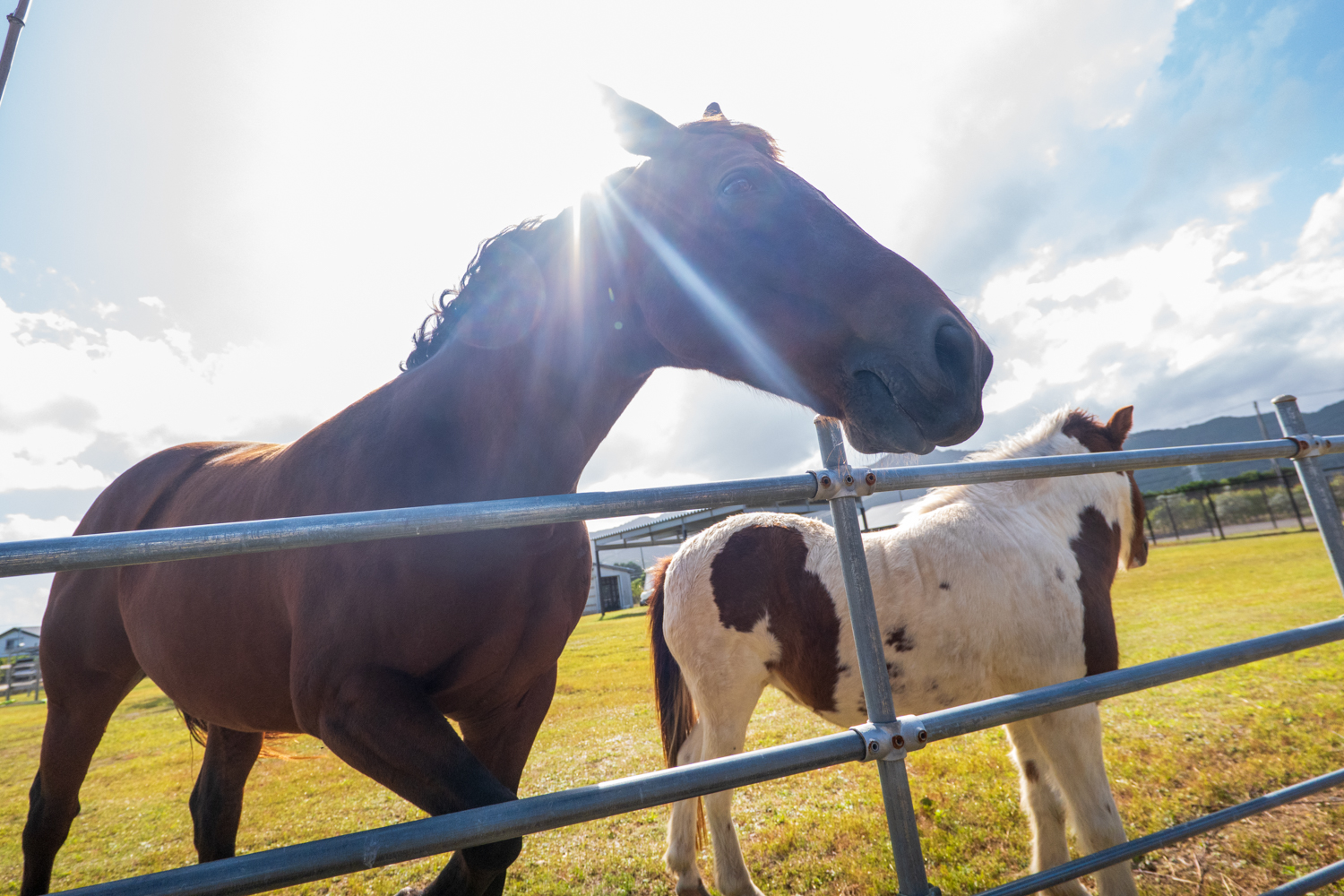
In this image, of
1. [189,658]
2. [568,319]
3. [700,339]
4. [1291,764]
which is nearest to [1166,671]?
[700,339]

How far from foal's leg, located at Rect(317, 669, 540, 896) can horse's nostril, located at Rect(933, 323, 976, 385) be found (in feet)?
4.20

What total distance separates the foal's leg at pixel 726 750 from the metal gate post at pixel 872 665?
196 cm

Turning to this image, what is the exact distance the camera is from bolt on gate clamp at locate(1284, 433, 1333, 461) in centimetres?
186

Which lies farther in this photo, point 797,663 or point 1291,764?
point 1291,764

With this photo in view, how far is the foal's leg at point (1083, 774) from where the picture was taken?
2.39 m

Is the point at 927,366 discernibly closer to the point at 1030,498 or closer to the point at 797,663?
the point at 797,663

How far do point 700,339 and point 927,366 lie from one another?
59 centimetres

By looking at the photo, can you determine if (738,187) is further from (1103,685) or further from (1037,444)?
(1037,444)

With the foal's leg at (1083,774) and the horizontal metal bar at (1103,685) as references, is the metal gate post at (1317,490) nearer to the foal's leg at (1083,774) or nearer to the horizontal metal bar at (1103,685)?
the horizontal metal bar at (1103,685)

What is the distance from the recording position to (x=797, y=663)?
3199 mm

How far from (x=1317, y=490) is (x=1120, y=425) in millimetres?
1736

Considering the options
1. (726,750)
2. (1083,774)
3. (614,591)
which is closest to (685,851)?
(726,750)

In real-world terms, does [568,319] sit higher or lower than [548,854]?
higher

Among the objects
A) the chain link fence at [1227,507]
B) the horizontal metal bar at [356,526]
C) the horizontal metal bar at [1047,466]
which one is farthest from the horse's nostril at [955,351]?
the chain link fence at [1227,507]
